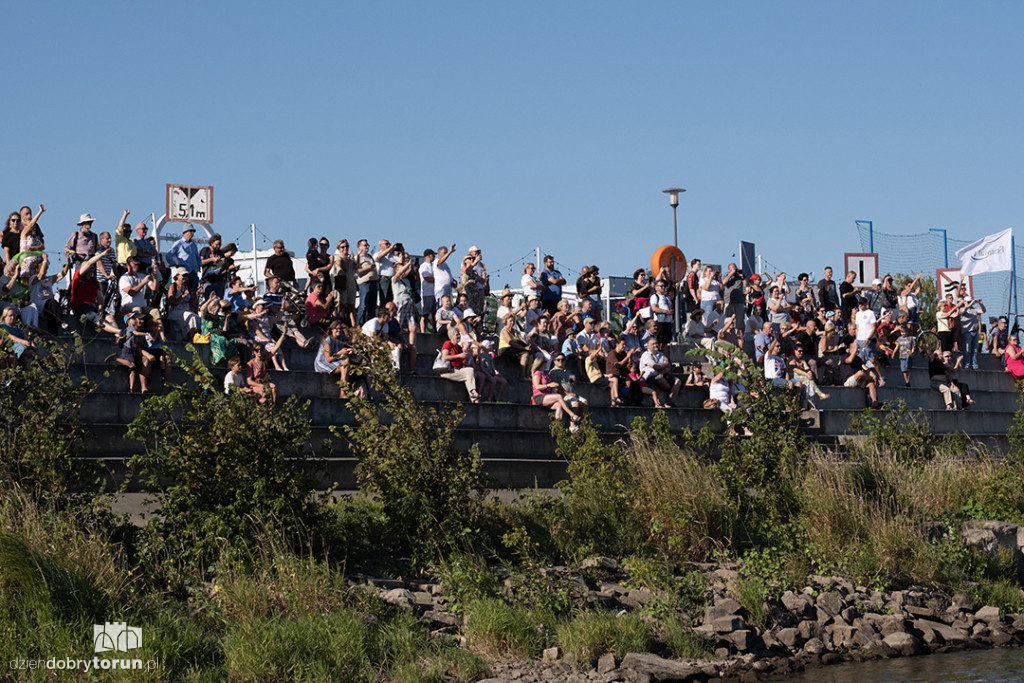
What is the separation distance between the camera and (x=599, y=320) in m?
23.6

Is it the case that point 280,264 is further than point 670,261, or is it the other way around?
point 670,261

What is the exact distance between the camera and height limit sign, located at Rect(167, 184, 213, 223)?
27.9 meters

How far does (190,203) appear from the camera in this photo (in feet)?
92.9

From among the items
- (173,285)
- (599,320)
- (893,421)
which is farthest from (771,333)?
(173,285)

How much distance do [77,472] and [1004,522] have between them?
1155cm

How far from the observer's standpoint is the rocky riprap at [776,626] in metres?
12.5

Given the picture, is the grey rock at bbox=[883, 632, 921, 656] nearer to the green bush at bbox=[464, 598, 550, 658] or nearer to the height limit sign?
the green bush at bbox=[464, 598, 550, 658]

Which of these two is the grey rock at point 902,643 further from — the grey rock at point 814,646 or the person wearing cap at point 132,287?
the person wearing cap at point 132,287

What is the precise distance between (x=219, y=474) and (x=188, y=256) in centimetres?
819

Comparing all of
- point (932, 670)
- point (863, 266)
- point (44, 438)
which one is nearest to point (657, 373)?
point (932, 670)

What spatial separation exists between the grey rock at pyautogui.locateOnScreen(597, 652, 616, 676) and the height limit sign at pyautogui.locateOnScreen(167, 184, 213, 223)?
17.7 m

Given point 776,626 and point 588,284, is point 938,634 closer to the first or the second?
point 776,626

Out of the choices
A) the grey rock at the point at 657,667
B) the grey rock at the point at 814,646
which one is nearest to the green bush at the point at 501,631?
the grey rock at the point at 657,667

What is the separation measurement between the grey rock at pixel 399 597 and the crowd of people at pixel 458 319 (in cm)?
237
